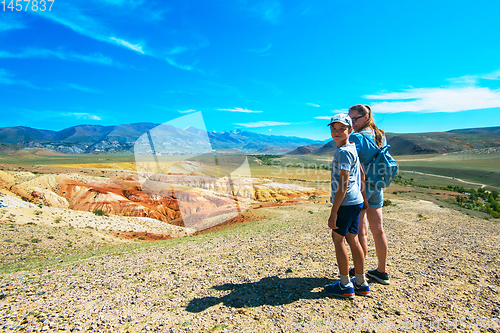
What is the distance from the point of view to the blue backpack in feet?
10.6

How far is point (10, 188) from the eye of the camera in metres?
20.2

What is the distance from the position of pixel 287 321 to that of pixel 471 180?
77.1 m

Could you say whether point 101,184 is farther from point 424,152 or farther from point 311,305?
point 424,152

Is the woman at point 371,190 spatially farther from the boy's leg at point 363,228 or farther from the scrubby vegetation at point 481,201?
the scrubby vegetation at point 481,201

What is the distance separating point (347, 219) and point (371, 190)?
76 centimetres

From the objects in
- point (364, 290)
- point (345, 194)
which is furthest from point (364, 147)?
point (364, 290)

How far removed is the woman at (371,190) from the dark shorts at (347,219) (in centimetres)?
→ 50

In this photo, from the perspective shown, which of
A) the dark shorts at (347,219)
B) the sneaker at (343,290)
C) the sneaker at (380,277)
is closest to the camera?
the dark shorts at (347,219)

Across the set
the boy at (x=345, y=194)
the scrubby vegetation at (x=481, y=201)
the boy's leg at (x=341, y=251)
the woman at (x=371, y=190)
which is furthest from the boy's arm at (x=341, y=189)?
the scrubby vegetation at (x=481, y=201)

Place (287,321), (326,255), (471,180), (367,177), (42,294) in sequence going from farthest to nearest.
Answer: (471,180) → (326,255) → (42,294) → (367,177) → (287,321)

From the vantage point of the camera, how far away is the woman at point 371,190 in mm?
3252

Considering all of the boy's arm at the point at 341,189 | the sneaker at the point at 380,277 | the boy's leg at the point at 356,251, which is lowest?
the sneaker at the point at 380,277

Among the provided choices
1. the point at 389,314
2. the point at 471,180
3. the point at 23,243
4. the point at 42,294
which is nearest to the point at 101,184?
the point at 23,243

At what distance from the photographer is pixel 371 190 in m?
3.32
